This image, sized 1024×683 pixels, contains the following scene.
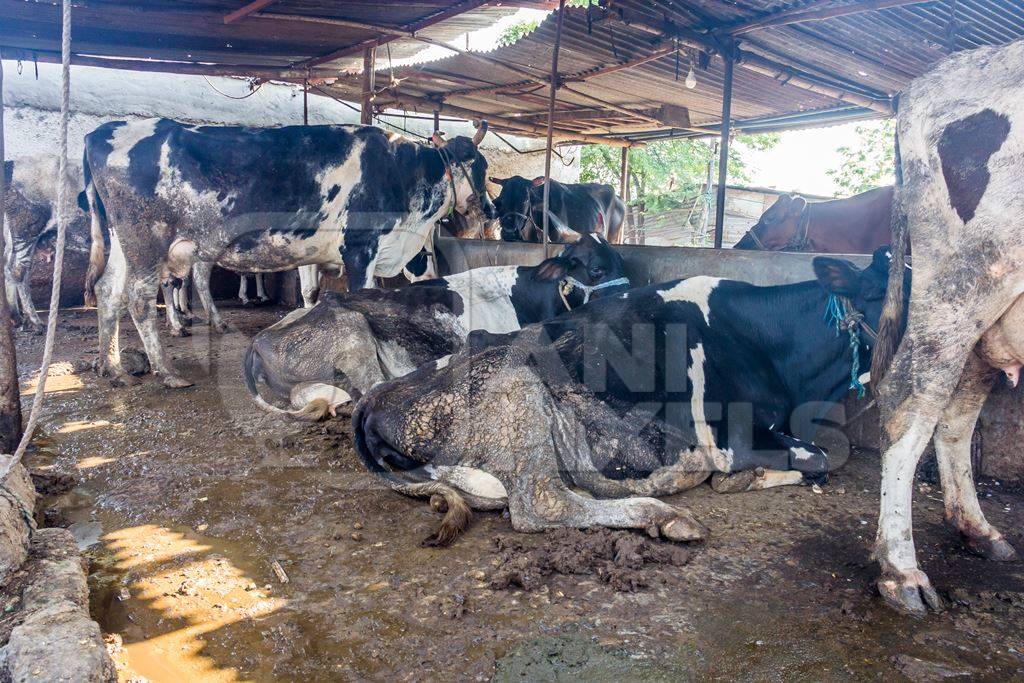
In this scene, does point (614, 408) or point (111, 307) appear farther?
point (111, 307)

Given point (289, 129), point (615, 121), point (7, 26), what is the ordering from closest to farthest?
point (7, 26) < point (289, 129) < point (615, 121)

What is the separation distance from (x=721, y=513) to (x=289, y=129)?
5348mm

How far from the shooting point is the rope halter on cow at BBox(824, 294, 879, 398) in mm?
4172

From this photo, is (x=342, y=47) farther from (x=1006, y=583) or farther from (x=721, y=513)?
(x=1006, y=583)

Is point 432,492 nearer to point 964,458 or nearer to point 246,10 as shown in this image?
point 964,458

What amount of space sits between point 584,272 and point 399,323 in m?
1.51

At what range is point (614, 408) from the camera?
13.2 feet

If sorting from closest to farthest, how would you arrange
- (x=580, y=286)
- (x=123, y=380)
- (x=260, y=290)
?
(x=580, y=286)
(x=123, y=380)
(x=260, y=290)

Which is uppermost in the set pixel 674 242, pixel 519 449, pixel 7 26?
pixel 7 26

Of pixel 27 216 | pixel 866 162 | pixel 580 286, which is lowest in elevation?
pixel 580 286

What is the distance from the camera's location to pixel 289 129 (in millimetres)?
6941

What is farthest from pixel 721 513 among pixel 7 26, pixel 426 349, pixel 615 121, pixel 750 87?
pixel 615 121

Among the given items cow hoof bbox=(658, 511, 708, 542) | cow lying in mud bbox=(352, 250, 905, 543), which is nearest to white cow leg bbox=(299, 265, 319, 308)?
cow lying in mud bbox=(352, 250, 905, 543)

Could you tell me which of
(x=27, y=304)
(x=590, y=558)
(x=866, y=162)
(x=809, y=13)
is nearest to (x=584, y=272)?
(x=809, y=13)
